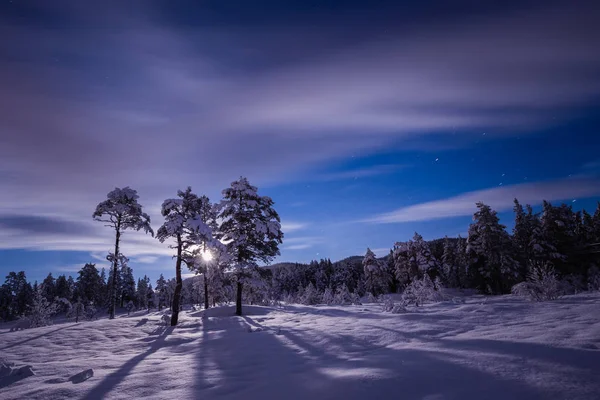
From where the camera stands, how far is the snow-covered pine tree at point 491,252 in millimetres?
32688

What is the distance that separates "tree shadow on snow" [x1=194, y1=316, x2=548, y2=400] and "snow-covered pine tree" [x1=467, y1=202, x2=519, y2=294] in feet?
110

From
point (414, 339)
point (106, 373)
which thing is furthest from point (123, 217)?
point (414, 339)

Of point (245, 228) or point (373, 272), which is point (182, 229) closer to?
point (245, 228)

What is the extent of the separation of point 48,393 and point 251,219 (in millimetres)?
16778

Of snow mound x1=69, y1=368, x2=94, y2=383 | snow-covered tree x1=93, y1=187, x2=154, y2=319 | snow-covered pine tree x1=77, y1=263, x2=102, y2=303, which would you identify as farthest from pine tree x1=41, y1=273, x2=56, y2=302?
snow mound x1=69, y1=368, x2=94, y2=383

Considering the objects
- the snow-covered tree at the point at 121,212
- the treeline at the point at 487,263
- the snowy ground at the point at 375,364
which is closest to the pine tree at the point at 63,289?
the treeline at the point at 487,263

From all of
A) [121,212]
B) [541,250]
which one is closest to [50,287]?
[121,212]

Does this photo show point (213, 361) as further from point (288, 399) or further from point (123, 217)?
point (123, 217)

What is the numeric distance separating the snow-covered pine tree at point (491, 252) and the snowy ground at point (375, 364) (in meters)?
28.7

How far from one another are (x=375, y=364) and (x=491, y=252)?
1402 inches

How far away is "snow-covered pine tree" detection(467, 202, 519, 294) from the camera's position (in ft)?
107

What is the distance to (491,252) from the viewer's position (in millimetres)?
33625

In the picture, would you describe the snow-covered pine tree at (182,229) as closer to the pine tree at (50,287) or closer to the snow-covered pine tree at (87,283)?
the snow-covered pine tree at (87,283)

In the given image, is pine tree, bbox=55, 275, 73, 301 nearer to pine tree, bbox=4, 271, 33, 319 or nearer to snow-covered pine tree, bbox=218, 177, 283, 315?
pine tree, bbox=4, 271, 33, 319
